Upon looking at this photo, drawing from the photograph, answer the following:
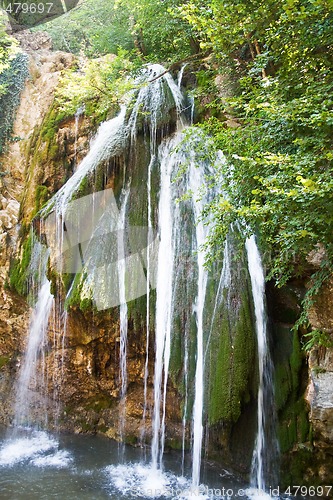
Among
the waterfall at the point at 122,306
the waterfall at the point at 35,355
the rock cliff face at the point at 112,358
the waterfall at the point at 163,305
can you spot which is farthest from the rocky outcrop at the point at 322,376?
the waterfall at the point at 35,355

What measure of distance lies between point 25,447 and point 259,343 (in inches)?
199

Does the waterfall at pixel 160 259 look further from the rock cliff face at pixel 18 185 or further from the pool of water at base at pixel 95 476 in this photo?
the rock cliff face at pixel 18 185

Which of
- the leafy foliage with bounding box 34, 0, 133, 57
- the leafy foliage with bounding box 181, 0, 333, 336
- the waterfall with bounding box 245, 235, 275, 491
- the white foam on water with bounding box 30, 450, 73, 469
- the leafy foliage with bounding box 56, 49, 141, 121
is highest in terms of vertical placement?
the leafy foliage with bounding box 34, 0, 133, 57

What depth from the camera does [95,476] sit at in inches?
251

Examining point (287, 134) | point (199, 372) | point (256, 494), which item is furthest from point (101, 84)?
point (256, 494)

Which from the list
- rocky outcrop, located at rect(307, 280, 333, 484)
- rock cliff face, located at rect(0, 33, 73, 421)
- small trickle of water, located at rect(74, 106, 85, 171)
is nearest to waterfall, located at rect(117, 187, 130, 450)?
small trickle of water, located at rect(74, 106, 85, 171)

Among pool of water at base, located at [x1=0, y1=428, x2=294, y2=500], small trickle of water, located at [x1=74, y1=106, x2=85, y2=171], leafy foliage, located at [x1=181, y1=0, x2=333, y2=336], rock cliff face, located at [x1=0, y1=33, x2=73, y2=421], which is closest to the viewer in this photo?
leafy foliage, located at [x1=181, y1=0, x2=333, y2=336]

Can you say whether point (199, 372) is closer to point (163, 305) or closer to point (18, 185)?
point (163, 305)

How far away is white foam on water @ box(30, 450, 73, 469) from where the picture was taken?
22.2 feet

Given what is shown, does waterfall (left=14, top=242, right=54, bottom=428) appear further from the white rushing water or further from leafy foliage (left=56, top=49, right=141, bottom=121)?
the white rushing water

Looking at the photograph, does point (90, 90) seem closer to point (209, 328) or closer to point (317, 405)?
point (209, 328)

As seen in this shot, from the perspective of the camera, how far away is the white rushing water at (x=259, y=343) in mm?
6027

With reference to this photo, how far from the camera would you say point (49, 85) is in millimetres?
12406

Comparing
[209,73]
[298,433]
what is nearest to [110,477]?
[298,433]
